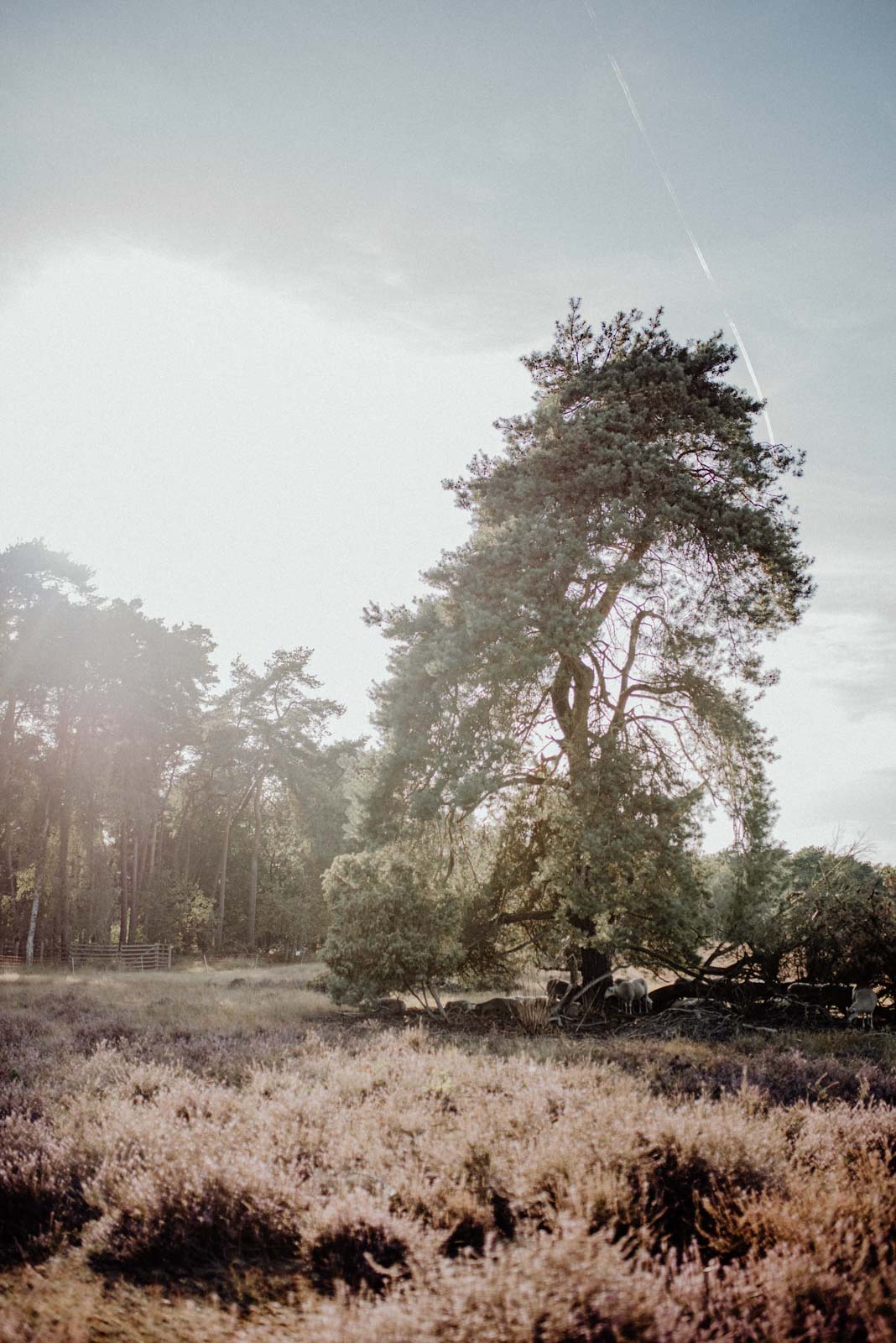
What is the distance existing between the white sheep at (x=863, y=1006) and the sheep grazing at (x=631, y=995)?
3986 mm

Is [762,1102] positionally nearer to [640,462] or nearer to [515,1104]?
[515,1104]

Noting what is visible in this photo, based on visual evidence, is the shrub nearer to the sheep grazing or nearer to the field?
Result: the field

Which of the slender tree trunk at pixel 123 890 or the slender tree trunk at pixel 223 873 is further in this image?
the slender tree trunk at pixel 223 873

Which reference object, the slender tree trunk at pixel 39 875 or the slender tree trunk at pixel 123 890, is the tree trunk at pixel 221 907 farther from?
the slender tree trunk at pixel 39 875

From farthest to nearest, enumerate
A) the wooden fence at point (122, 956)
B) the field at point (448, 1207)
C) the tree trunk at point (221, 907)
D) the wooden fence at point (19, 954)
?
the tree trunk at point (221, 907)
the wooden fence at point (122, 956)
the wooden fence at point (19, 954)
the field at point (448, 1207)

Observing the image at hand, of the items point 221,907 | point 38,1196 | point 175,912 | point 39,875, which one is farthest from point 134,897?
point 38,1196

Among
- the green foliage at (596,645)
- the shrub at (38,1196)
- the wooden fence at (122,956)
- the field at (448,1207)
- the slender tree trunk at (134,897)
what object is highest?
the green foliage at (596,645)

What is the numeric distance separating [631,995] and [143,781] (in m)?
25.3

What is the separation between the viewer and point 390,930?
593 inches

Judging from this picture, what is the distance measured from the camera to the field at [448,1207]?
10.1 ft

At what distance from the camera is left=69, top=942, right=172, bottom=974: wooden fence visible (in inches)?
1254

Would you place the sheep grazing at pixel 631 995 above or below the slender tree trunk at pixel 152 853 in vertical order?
below

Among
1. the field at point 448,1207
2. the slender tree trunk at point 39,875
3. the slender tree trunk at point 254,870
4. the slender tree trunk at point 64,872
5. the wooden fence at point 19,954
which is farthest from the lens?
the slender tree trunk at point 254,870

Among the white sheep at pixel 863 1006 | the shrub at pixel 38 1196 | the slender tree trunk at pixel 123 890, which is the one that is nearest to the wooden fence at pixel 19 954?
the slender tree trunk at pixel 123 890
